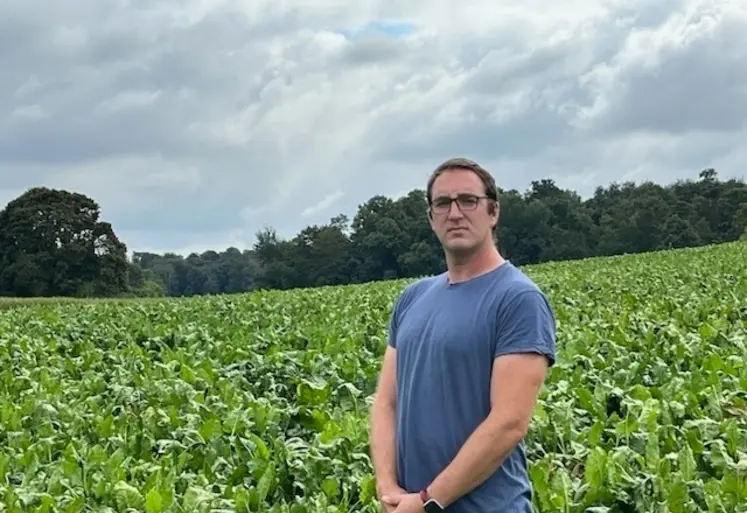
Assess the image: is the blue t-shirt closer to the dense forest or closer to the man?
the man

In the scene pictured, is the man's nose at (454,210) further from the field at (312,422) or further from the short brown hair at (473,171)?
the field at (312,422)

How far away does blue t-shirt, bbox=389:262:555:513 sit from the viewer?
304 centimetres

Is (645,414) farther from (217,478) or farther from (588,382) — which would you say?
(217,478)

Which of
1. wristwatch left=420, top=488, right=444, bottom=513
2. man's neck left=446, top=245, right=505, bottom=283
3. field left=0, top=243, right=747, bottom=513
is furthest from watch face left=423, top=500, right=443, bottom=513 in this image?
field left=0, top=243, right=747, bottom=513

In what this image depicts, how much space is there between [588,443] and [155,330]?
26.2ft

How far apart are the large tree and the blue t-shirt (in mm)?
56185

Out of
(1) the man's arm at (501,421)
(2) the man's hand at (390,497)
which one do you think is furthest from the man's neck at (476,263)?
(2) the man's hand at (390,497)

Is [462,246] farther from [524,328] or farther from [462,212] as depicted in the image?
[524,328]

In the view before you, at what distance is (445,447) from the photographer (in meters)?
3.16

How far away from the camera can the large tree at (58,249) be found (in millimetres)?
58719

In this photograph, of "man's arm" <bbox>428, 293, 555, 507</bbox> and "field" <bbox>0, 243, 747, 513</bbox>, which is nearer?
"man's arm" <bbox>428, 293, 555, 507</bbox>

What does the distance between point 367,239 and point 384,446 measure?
201 ft

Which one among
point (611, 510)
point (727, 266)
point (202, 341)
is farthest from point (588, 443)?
point (727, 266)

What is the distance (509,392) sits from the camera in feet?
9.86
